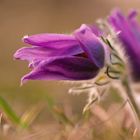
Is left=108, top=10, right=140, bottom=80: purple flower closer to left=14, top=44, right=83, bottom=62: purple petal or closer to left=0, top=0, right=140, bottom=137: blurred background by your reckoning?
left=14, top=44, right=83, bottom=62: purple petal

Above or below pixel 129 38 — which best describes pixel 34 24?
above

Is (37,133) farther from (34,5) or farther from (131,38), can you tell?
(34,5)

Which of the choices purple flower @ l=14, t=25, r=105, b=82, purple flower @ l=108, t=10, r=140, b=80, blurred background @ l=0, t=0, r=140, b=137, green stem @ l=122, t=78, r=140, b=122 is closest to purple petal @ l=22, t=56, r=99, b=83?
purple flower @ l=14, t=25, r=105, b=82

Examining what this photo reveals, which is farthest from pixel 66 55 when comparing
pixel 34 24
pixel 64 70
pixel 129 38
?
pixel 34 24

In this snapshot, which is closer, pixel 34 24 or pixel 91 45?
pixel 91 45

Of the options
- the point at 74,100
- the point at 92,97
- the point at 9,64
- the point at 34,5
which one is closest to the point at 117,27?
A: the point at 92,97

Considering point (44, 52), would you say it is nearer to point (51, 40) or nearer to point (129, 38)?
point (51, 40)
